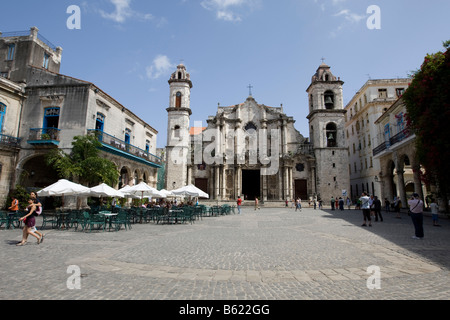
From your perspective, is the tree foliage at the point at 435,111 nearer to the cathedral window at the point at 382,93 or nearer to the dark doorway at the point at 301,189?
the dark doorway at the point at 301,189

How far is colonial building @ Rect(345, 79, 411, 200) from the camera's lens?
108 ft

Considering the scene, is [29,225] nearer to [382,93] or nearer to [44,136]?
[44,136]

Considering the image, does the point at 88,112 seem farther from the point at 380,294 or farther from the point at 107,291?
the point at 380,294

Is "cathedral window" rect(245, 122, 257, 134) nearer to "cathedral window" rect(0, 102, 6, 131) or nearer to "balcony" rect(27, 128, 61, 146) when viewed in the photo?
"balcony" rect(27, 128, 61, 146)

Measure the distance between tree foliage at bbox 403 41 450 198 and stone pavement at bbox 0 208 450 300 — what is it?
613 cm

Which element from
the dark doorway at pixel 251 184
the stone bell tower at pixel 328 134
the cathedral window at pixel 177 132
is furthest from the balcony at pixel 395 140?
the cathedral window at pixel 177 132

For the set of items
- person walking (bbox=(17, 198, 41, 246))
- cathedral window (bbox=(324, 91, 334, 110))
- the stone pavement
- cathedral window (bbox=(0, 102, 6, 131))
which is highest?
cathedral window (bbox=(324, 91, 334, 110))

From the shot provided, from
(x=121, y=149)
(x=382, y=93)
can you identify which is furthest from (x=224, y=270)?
(x=382, y=93)

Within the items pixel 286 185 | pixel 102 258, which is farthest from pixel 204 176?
pixel 102 258

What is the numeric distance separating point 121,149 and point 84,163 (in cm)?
493

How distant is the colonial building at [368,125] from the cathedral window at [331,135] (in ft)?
13.9

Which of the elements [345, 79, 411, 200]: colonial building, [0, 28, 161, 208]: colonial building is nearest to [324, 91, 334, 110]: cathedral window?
[345, 79, 411, 200]: colonial building

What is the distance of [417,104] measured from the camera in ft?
42.9
